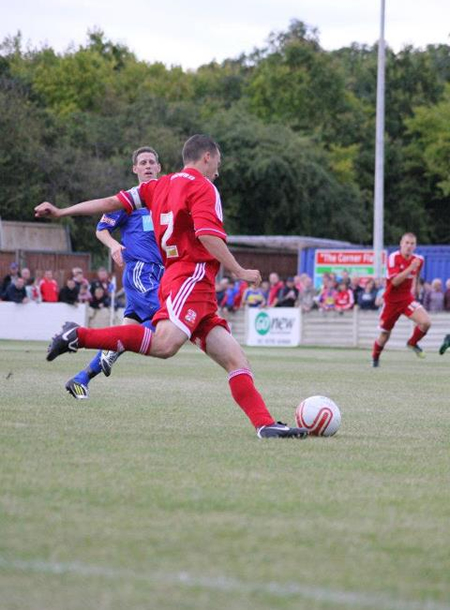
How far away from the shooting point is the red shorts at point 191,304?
9.12 m

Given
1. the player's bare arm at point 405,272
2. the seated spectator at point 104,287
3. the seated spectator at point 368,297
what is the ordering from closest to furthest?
the player's bare arm at point 405,272, the seated spectator at point 368,297, the seated spectator at point 104,287

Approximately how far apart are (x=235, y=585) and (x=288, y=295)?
32.1 m

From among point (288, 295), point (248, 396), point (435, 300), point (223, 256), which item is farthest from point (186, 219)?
point (288, 295)

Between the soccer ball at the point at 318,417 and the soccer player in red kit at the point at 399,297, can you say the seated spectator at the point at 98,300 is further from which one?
the soccer ball at the point at 318,417

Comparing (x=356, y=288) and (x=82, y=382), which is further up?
(x=82, y=382)

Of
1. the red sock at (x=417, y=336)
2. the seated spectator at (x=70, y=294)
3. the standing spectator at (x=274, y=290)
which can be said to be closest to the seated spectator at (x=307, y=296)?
the standing spectator at (x=274, y=290)

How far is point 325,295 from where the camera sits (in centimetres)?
3597

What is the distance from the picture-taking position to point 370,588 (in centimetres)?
446

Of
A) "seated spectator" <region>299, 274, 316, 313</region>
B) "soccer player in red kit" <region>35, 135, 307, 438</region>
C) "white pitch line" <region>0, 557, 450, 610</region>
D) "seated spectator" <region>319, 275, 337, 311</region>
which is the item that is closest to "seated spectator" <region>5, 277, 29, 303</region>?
"seated spectator" <region>299, 274, 316, 313</region>

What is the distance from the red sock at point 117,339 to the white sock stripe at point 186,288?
317mm

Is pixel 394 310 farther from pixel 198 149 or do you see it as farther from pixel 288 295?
pixel 198 149

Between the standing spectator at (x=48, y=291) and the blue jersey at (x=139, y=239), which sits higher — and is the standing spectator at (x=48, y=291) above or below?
below

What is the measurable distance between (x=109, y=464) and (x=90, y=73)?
2951 inches

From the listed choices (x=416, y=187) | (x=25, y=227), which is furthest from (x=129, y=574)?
(x=416, y=187)
